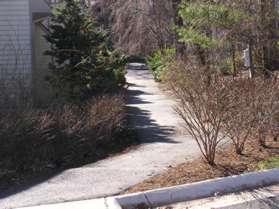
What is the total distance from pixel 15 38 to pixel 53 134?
6913 millimetres

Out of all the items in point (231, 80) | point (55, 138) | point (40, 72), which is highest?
point (231, 80)

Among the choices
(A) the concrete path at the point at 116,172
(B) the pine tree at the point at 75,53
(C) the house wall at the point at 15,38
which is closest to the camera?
(A) the concrete path at the point at 116,172

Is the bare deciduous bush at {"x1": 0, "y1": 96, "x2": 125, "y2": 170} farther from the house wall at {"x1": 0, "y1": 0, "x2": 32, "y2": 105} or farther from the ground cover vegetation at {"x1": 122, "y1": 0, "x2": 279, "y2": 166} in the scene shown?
the house wall at {"x1": 0, "y1": 0, "x2": 32, "y2": 105}

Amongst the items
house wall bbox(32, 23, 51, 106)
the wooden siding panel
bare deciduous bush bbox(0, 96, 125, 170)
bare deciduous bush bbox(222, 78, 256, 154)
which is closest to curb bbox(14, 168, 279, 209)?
bare deciduous bush bbox(222, 78, 256, 154)

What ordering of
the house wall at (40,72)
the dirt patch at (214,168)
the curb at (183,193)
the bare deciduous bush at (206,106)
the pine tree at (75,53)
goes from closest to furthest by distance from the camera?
the curb at (183,193) → the dirt patch at (214,168) → the bare deciduous bush at (206,106) → the house wall at (40,72) → the pine tree at (75,53)

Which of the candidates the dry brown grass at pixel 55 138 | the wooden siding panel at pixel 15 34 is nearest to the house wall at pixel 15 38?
the wooden siding panel at pixel 15 34

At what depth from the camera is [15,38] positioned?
1514 cm

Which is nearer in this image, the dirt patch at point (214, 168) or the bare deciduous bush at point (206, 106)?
the dirt patch at point (214, 168)

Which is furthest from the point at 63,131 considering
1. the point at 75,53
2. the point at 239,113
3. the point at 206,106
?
the point at 75,53

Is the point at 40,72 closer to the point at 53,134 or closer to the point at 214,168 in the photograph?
the point at 53,134

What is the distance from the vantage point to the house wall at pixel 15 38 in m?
14.9

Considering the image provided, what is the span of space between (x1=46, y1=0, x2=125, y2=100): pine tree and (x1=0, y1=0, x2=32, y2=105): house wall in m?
0.72

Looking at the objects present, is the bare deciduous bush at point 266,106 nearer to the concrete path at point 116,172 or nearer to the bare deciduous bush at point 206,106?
the bare deciduous bush at point 206,106

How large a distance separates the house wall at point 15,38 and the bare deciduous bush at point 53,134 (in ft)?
15.9
